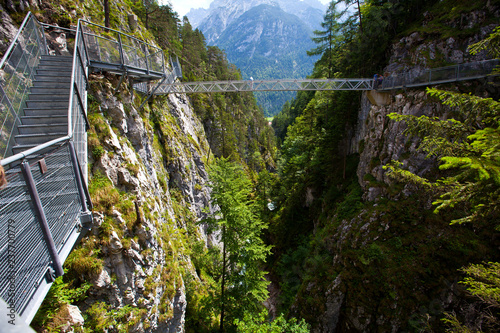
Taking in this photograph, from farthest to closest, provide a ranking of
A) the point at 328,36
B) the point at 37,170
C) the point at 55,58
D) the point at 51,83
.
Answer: the point at 328,36, the point at 55,58, the point at 51,83, the point at 37,170

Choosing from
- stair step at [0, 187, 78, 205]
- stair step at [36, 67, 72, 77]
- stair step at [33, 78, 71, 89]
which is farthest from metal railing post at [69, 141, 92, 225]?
stair step at [36, 67, 72, 77]

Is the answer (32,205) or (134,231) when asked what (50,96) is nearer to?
(32,205)

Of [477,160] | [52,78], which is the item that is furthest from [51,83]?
[477,160]

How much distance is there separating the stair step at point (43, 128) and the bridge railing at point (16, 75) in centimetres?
30

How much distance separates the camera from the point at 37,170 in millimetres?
3451

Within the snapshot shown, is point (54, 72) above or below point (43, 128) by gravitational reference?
above

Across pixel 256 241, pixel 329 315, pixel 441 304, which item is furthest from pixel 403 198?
pixel 256 241

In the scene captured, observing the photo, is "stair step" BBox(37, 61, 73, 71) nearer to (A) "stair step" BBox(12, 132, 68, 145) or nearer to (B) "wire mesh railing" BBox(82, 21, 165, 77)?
(B) "wire mesh railing" BBox(82, 21, 165, 77)

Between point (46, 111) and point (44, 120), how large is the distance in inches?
14.5

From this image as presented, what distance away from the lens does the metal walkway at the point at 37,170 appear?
9.03 ft

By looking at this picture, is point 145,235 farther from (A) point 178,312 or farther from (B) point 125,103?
(B) point 125,103

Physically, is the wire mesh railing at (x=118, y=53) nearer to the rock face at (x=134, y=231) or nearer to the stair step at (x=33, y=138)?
the rock face at (x=134, y=231)

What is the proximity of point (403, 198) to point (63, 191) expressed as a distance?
1543 centimetres

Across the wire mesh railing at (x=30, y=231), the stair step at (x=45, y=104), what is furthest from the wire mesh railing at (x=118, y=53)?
the wire mesh railing at (x=30, y=231)
